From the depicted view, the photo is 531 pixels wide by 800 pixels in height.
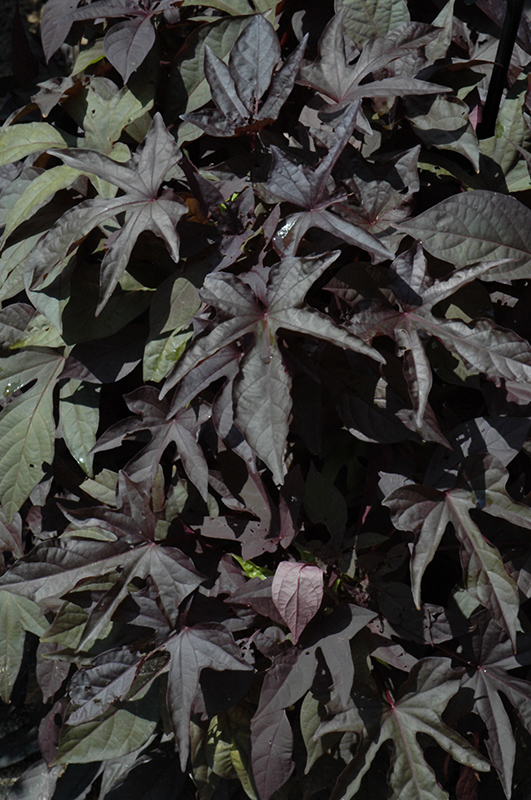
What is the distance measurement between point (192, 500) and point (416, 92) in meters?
0.91

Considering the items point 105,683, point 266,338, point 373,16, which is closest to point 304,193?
point 266,338

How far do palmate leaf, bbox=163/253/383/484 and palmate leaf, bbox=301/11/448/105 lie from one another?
0.41 m

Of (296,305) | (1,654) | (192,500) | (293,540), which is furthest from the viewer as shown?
(1,654)

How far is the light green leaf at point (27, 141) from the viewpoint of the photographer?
154 cm

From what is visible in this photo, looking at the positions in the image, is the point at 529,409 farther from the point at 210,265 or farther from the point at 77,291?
the point at 77,291

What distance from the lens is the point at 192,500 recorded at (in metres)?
1.52

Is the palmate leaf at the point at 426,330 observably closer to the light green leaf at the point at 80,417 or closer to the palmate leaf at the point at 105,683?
the light green leaf at the point at 80,417

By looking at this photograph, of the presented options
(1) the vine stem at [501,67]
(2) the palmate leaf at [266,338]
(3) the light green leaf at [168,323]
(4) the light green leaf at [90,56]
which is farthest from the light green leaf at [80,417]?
(1) the vine stem at [501,67]

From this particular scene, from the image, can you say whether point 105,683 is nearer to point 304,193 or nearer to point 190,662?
point 190,662

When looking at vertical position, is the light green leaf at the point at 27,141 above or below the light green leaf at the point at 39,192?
above

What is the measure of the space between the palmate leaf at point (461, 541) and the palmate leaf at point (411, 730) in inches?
7.6

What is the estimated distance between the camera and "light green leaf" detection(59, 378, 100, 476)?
4.94ft

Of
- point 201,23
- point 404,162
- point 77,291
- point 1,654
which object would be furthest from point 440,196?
point 1,654

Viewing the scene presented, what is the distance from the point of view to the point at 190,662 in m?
1.32
